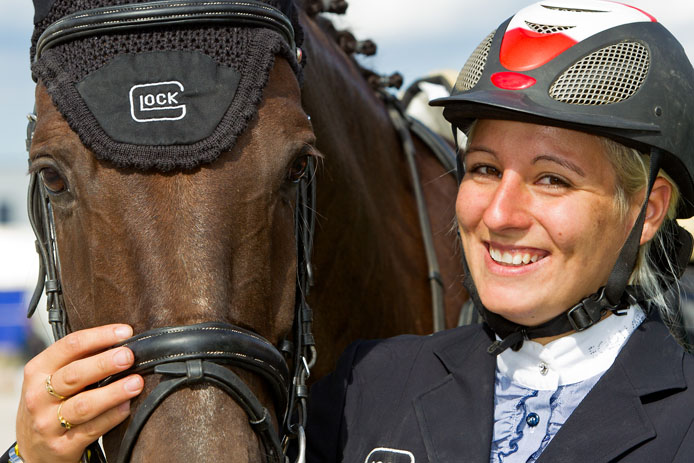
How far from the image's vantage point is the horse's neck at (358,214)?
9.23ft

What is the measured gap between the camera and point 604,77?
2.10m

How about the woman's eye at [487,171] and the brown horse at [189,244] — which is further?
the woman's eye at [487,171]

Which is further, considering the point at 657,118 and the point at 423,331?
the point at 423,331

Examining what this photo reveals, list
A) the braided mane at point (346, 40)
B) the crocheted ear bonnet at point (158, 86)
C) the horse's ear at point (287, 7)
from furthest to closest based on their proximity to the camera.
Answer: the braided mane at point (346, 40), the horse's ear at point (287, 7), the crocheted ear bonnet at point (158, 86)

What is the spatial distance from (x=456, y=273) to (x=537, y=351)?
5.00 feet

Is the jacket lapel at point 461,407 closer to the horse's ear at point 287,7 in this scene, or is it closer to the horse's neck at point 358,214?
the horse's neck at point 358,214

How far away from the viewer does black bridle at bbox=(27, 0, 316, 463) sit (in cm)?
174

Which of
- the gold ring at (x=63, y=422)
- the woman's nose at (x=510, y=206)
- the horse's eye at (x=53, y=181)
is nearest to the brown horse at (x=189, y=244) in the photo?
the horse's eye at (x=53, y=181)

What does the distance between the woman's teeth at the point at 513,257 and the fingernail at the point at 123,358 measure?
991 mm

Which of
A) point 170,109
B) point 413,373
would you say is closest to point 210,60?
point 170,109

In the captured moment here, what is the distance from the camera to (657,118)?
2104mm

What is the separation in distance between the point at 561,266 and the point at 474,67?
73 cm

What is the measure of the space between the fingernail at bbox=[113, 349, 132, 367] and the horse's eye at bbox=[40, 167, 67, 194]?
0.52m

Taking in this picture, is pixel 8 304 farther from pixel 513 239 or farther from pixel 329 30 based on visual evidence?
pixel 513 239
